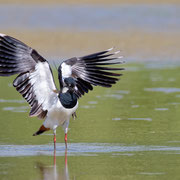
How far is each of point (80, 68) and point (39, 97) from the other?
0.84 m

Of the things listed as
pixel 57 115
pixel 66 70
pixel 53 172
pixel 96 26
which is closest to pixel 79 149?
pixel 57 115

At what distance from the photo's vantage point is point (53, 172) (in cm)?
805

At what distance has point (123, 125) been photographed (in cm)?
1092

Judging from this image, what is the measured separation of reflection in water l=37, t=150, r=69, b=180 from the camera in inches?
306

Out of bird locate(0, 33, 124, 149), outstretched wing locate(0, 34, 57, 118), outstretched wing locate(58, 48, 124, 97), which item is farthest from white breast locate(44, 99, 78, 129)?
outstretched wing locate(58, 48, 124, 97)

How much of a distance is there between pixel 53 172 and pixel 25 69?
1.82m

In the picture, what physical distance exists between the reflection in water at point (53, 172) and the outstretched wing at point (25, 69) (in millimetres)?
1298

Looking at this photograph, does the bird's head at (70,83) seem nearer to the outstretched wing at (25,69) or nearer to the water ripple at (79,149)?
the outstretched wing at (25,69)

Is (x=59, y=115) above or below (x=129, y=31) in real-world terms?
above

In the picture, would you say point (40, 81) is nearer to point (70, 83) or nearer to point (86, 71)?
point (70, 83)

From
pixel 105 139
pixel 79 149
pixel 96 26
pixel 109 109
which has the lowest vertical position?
pixel 96 26

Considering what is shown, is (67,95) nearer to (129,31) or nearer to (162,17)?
(129,31)

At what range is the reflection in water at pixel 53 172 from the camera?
776 centimetres

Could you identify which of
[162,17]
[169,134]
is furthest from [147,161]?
[162,17]
